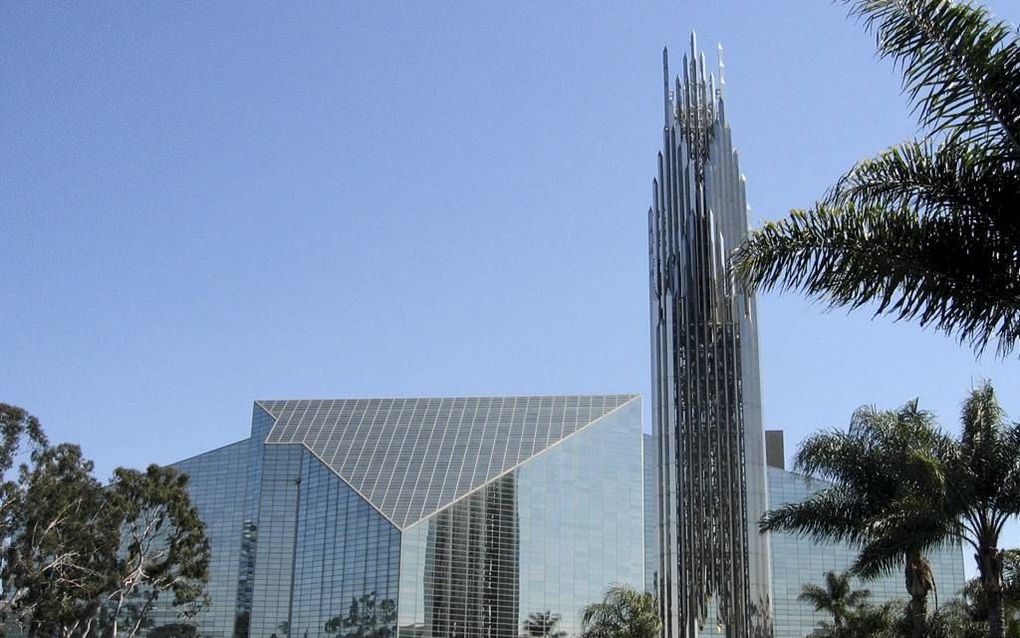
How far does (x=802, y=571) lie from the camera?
3031 inches

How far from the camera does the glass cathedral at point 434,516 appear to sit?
6081 cm

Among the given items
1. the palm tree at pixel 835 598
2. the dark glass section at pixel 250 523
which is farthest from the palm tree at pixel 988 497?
the dark glass section at pixel 250 523

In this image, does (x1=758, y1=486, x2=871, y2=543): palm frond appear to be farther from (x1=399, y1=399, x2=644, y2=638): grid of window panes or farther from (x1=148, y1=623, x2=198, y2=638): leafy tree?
(x1=148, y1=623, x2=198, y2=638): leafy tree

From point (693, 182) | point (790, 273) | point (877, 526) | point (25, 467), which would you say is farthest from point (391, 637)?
point (790, 273)

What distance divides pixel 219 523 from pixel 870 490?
58464 millimetres

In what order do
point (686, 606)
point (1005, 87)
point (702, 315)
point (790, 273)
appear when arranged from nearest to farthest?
point (1005, 87), point (790, 273), point (686, 606), point (702, 315)

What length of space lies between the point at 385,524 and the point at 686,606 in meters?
28.9

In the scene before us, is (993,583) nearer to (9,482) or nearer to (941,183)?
(941,183)

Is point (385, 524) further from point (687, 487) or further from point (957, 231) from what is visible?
point (957, 231)

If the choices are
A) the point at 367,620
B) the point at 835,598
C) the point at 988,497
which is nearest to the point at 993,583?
the point at 988,497

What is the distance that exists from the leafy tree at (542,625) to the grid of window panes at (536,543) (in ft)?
0.85

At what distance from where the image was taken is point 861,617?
36.5 metres

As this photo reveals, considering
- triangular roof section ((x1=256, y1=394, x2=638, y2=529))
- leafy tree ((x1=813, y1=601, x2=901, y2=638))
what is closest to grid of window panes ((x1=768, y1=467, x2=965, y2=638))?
triangular roof section ((x1=256, y1=394, x2=638, y2=529))

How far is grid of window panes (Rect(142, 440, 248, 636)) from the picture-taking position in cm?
7281
